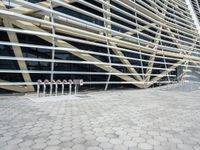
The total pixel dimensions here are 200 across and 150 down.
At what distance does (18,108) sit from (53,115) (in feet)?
6.09

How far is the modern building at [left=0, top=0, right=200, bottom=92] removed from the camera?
39.8 ft

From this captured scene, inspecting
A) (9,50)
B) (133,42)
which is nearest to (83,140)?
(9,50)

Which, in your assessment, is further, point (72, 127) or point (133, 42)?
point (133, 42)

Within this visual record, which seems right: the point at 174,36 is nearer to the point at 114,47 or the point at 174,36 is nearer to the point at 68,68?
the point at 114,47

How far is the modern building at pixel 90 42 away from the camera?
478 inches

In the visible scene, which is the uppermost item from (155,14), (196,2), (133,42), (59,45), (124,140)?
(196,2)

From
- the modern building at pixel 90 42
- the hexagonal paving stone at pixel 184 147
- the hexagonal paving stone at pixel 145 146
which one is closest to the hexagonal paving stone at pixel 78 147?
the hexagonal paving stone at pixel 145 146

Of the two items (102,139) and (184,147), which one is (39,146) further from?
(184,147)

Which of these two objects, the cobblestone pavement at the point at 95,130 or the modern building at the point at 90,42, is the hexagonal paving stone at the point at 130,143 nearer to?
the cobblestone pavement at the point at 95,130

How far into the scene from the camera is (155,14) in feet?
76.6

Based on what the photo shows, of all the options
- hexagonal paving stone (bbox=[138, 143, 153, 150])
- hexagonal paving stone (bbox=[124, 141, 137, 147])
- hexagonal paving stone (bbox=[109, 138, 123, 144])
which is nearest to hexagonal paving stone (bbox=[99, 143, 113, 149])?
hexagonal paving stone (bbox=[109, 138, 123, 144])

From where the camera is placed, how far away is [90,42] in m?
15.2

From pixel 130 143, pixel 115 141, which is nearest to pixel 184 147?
pixel 130 143

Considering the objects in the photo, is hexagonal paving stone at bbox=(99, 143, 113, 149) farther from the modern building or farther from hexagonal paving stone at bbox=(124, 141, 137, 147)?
the modern building
